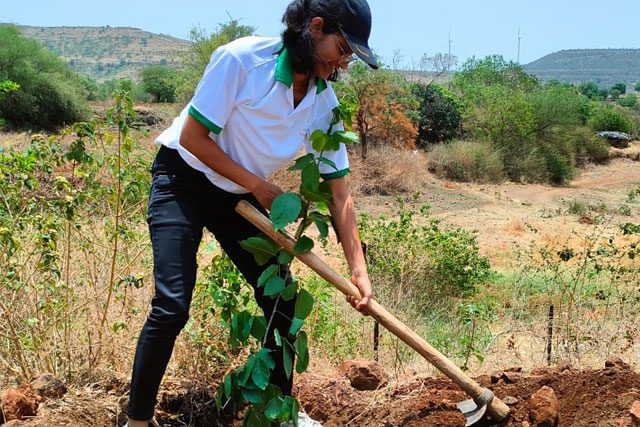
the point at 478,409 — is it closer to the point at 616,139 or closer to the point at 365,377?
the point at 365,377

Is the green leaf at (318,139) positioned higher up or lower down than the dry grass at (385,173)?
higher up

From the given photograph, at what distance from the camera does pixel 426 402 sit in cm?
280

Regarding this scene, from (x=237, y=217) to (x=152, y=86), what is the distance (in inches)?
1344

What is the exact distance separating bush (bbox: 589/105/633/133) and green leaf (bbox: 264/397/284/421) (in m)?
37.2

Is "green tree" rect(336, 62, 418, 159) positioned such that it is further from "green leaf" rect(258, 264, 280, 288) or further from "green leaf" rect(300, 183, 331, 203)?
"green leaf" rect(258, 264, 280, 288)

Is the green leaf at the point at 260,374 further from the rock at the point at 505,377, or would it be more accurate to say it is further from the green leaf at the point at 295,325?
the rock at the point at 505,377

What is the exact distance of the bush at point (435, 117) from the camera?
26.6 metres

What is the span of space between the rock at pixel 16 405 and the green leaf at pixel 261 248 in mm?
1041

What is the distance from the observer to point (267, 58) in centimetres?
224

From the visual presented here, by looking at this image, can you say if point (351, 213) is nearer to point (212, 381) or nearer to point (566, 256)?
point (212, 381)

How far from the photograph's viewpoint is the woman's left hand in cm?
238

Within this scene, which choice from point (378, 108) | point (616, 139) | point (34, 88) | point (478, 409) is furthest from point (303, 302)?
point (616, 139)

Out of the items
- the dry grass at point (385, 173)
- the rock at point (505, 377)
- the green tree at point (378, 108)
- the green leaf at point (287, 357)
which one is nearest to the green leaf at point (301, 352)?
the green leaf at point (287, 357)


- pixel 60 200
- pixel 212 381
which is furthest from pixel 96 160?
pixel 212 381
